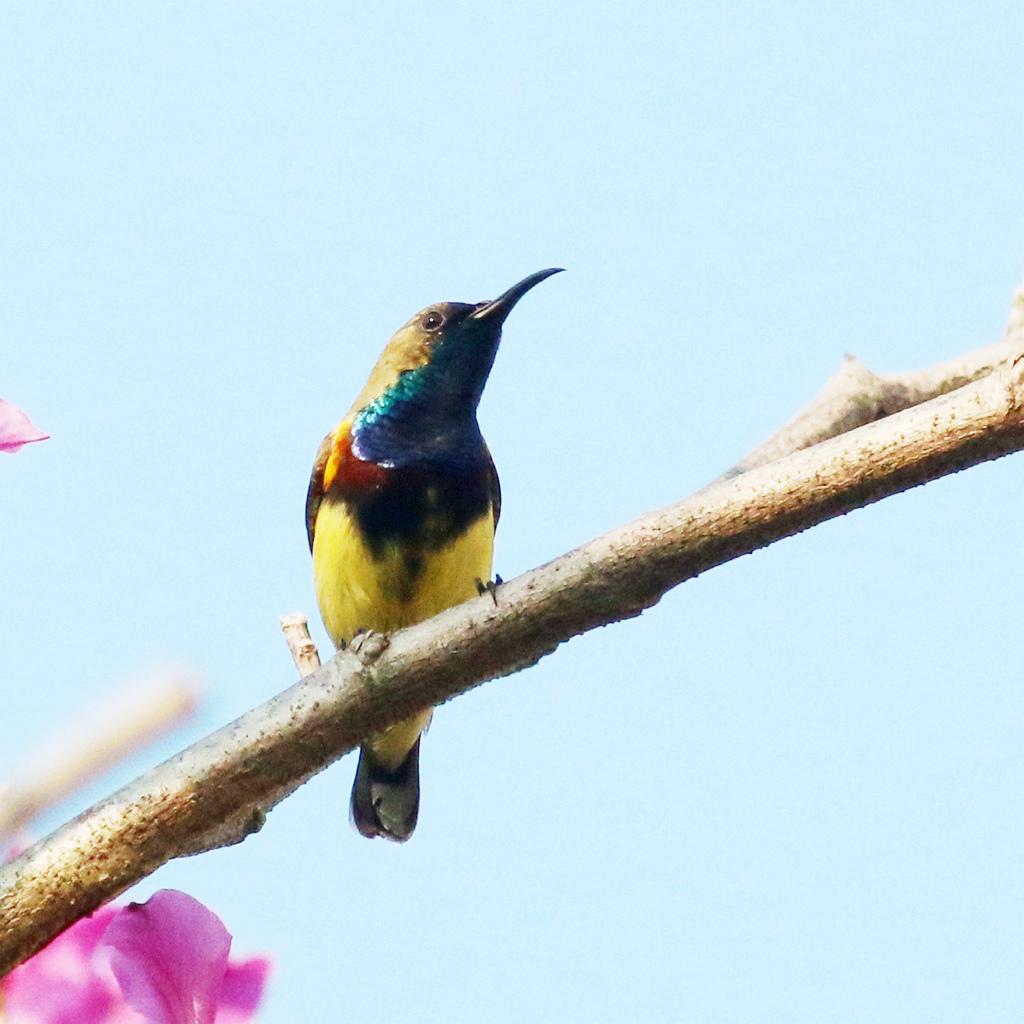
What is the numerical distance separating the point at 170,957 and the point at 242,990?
86 millimetres

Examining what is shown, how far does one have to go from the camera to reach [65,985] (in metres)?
1.56

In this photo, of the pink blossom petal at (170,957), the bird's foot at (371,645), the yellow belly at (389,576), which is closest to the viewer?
the pink blossom petal at (170,957)

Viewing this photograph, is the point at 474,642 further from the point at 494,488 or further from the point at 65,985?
the point at 494,488

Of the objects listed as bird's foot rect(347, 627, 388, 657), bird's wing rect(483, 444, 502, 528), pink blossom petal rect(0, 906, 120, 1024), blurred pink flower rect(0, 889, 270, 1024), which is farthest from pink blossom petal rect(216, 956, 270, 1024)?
A: bird's wing rect(483, 444, 502, 528)

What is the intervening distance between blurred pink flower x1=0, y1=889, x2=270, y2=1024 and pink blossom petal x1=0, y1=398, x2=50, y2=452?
55 cm

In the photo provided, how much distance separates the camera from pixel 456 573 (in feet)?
→ 16.3

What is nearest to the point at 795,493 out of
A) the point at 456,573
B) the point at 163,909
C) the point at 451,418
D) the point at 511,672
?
the point at 511,672

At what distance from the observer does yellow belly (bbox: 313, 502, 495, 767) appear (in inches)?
195

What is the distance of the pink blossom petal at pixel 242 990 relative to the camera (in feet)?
4.91

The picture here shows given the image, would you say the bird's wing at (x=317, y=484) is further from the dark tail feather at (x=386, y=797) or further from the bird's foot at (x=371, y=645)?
the bird's foot at (x=371, y=645)

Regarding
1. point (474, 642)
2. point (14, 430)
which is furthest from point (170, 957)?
point (474, 642)

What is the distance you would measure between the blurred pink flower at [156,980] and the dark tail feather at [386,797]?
3899 mm

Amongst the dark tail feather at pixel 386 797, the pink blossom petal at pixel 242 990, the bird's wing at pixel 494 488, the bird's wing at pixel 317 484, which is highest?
the bird's wing at pixel 317 484

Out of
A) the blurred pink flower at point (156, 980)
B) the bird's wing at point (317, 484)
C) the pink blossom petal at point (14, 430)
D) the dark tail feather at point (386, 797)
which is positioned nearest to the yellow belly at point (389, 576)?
the bird's wing at point (317, 484)
